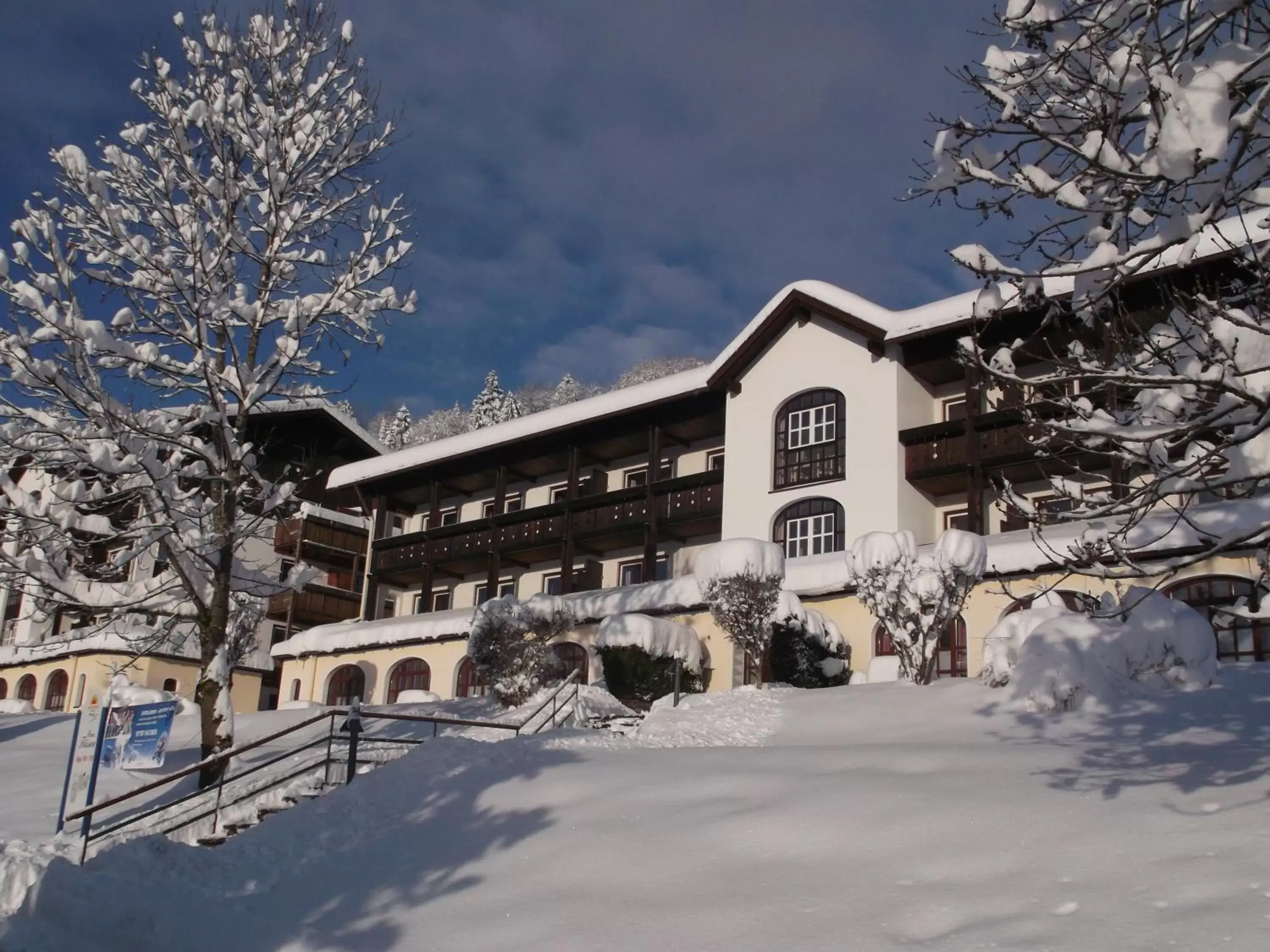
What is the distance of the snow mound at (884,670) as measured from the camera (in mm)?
22875

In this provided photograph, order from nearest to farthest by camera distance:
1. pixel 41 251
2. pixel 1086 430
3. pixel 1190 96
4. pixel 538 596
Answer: pixel 1190 96, pixel 1086 430, pixel 41 251, pixel 538 596

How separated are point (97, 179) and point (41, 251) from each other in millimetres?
1230

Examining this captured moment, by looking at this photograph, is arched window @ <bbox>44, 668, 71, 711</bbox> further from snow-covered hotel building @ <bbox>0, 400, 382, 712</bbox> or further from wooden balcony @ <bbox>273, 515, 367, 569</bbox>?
wooden balcony @ <bbox>273, 515, 367, 569</bbox>

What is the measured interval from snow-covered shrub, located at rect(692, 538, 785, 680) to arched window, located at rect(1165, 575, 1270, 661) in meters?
6.69

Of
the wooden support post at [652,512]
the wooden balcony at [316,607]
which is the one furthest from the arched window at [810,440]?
the wooden balcony at [316,607]

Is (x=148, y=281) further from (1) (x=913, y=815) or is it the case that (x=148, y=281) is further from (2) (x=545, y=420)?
(2) (x=545, y=420)

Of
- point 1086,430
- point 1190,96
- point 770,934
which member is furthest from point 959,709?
point 1190,96

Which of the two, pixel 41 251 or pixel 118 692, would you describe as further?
pixel 118 692

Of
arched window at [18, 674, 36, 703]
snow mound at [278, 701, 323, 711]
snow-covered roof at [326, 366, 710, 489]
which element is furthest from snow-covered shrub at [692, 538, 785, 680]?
arched window at [18, 674, 36, 703]

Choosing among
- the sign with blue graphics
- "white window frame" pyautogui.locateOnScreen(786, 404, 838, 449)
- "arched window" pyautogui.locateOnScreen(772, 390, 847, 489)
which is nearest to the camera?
the sign with blue graphics

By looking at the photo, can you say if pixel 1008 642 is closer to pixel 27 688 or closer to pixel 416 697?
pixel 416 697

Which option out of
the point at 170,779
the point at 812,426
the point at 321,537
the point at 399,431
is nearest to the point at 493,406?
the point at 399,431

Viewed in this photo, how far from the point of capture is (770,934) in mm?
7691

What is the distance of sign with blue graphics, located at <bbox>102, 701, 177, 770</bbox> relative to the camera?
14.4 meters
